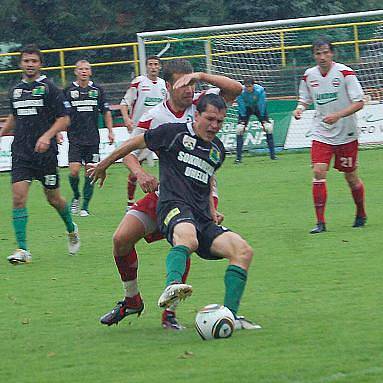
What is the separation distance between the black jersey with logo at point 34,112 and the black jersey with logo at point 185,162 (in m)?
3.99

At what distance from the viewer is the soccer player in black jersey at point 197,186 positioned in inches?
276

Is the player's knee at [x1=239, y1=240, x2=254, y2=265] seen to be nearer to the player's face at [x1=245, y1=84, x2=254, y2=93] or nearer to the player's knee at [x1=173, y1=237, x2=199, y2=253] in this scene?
the player's knee at [x1=173, y1=237, x2=199, y2=253]

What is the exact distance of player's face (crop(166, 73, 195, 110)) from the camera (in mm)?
7535

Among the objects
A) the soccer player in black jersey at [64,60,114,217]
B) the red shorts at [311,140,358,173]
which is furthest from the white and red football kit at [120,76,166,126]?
the red shorts at [311,140,358,173]

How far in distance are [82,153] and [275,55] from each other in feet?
33.6

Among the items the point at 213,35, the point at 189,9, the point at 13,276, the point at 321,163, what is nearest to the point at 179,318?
the point at 13,276

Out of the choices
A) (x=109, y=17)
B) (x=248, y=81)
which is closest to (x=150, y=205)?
(x=248, y=81)

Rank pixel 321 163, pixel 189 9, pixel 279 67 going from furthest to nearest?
pixel 189 9 → pixel 279 67 → pixel 321 163

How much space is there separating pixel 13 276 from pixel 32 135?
1632 millimetres

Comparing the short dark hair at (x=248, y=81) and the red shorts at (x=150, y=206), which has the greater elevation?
the red shorts at (x=150, y=206)

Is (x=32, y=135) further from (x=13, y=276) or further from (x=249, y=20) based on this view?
(x=249, y=20)

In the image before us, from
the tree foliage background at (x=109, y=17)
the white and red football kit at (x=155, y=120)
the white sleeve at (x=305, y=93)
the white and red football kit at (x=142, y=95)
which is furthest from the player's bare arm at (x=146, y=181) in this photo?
the tree foliage background at (x=109, y=17)

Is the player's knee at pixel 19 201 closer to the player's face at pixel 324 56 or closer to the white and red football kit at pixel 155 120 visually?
the white and red football kit at pixel 155 120

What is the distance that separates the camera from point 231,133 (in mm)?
23766
